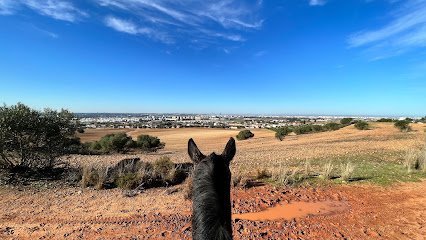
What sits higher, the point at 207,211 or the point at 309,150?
the point at 207,211

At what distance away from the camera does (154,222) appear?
7574 millimetres

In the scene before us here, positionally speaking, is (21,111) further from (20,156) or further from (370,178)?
(370,178)

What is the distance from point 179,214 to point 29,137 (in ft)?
26.0

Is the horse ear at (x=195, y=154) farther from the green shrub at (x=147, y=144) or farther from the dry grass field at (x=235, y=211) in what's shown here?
the green shrub at (x=147, y=144)

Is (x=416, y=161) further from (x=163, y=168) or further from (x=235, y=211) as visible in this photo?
(x=163, y=168)

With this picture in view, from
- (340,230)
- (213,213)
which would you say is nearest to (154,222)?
(340,230)

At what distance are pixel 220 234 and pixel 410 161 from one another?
13082mm

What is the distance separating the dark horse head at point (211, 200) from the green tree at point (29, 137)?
39.3ft

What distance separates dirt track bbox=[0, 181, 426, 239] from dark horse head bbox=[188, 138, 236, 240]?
188 inches

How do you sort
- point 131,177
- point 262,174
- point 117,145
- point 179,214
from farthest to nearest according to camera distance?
point 117,145 → point 262,174 → point 131,177 → point 179,214

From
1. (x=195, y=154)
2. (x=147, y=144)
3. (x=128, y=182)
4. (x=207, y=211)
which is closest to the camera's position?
(x=207, y=211)

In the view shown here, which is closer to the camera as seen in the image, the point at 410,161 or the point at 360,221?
the point at 360,221

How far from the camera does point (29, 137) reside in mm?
12602

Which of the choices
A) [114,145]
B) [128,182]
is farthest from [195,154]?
[114,145]
